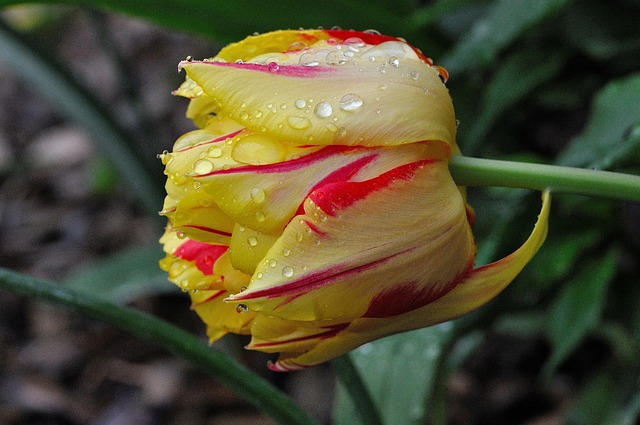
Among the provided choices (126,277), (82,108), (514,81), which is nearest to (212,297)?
(514,81)

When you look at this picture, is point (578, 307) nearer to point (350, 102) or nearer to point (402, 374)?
point (402, 374)

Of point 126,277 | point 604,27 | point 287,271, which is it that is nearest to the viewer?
point 287,271

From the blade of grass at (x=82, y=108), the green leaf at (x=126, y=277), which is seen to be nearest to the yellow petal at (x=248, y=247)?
the blade of grass at (x=82, y=108)

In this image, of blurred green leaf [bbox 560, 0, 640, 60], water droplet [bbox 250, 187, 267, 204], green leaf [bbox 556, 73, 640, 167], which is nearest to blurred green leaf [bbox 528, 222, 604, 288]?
green leaf [bbox 556, 73, 640, 167]

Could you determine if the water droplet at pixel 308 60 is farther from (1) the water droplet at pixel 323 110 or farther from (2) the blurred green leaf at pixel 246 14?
(2) the blurred green leaf at pixel 246 14

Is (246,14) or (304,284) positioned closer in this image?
(304,284)

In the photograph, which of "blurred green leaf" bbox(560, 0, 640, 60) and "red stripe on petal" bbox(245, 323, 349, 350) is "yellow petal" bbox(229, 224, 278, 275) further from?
"blurred green leaf" bbox(560, 0, 640, 60)

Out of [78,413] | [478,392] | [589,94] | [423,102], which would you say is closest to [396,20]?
[589,94]
